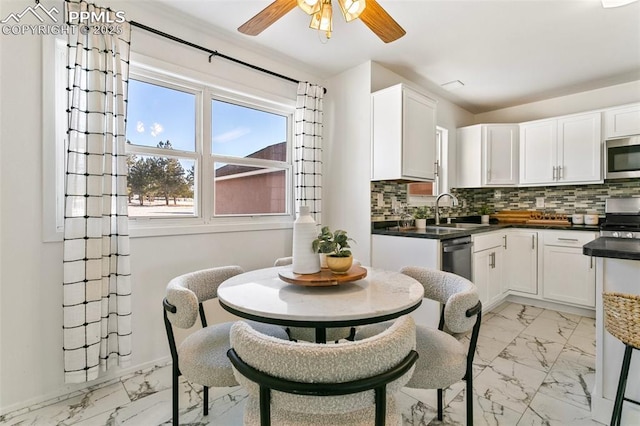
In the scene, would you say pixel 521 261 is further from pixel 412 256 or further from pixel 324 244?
pixel 324 244

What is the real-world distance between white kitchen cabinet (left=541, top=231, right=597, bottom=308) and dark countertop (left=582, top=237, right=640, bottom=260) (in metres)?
1.78

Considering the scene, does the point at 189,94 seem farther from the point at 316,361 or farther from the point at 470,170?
the point at 470,170

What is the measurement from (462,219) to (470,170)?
2.29 feet

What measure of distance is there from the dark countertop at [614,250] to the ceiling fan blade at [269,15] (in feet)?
6.32

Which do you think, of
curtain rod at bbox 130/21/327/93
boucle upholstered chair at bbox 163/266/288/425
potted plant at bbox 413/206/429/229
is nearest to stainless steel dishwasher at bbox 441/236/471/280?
potted plant at bbox 413/206/429/229

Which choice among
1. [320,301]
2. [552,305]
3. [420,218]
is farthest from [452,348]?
[552,305]

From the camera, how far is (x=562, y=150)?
3600 mm

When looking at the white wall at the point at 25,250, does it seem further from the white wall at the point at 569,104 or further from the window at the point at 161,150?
the white wall at the point at 569,104

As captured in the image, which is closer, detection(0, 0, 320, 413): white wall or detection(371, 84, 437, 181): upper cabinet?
detection(0, 0, 320, 413): white wall

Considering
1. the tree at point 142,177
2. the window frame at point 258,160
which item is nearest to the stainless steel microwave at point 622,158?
the window frame at point 258,160

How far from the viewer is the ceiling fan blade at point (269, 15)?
1.55m

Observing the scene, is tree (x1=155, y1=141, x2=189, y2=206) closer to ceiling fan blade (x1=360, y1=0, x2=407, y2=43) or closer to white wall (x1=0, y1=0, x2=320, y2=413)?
white wall (x1=0, y1=0, x2=320, y2=413)

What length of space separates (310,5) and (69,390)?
2.58 m

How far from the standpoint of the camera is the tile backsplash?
3.19 metres
